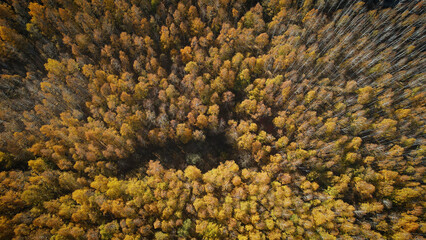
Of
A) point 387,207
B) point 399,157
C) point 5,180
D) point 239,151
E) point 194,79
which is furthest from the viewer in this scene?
point 194,79

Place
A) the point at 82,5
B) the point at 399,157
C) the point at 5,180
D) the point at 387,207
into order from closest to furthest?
the point at 5,180
the point at 387,207
the point at 399,157
the point at 82,5

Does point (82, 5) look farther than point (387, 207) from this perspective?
Yes

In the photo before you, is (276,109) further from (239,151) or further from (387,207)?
(387,207)

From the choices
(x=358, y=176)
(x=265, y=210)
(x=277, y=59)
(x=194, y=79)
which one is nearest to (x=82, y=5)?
(x=194, y=79)

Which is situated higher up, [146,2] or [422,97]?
[146,2]

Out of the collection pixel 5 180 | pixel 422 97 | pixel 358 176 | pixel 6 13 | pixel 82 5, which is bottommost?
pixel 5 180

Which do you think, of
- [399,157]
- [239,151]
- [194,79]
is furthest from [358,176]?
[194,79]
